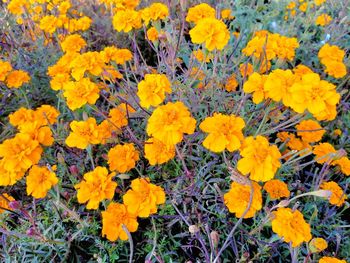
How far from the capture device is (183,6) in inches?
53.5

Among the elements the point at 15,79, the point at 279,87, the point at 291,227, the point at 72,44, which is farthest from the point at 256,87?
the point at 15,79

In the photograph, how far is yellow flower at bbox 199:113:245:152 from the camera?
107 cm

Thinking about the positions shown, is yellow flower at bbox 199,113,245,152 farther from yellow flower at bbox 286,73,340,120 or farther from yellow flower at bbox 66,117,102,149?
yellow flower at bbox 66,117,102,149

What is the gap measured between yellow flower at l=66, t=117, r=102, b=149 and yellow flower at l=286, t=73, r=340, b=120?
0.63 meters

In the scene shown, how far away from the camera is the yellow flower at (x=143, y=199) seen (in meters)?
1.07

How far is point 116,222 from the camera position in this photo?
1.07 metres

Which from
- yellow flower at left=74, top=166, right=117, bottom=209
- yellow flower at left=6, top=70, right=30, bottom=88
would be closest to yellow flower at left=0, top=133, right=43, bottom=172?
yellow flower at left=74, top=166, right=117, bottom=209

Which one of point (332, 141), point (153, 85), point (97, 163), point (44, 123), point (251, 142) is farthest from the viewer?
point (332, 141)

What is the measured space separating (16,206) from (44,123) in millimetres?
337

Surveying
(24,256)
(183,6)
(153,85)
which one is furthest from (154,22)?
(24,256)

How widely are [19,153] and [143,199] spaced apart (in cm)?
40

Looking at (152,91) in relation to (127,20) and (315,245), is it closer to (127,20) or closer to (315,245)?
(127,20)

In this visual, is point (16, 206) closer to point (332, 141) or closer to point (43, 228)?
point (43, 228)

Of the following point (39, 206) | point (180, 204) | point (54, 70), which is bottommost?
point (39, 206)
